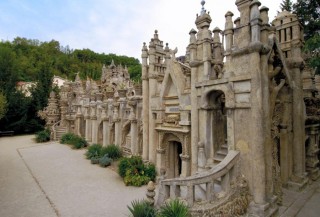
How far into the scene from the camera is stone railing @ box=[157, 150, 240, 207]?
667 centimetres

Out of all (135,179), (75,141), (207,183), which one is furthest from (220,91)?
(75,141)

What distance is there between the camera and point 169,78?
1227 centimetres

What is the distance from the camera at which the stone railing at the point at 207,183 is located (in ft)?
21.9

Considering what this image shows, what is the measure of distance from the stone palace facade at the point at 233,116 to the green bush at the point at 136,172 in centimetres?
72

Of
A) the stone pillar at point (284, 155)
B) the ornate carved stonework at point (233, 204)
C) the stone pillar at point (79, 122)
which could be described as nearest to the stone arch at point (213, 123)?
the ornate carved stonework at point (233, 204)

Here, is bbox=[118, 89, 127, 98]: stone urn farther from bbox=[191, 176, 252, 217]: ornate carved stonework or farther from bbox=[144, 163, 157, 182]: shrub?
bbox=[191, 176, 252, 217]: ornate carved stonework

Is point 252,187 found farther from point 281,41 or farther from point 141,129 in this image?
point 141,129

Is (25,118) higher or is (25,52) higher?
(25,52)

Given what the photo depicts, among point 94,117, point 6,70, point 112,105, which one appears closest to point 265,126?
point 112,105

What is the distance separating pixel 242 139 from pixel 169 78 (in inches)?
243

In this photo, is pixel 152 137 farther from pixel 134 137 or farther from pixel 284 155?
pixel 284 155

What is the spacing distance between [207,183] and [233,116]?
102 inches

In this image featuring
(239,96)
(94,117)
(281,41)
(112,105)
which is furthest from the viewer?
(94,117)

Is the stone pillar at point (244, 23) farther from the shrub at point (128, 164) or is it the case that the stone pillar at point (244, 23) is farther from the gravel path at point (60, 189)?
the shrub at point (128, 164)
